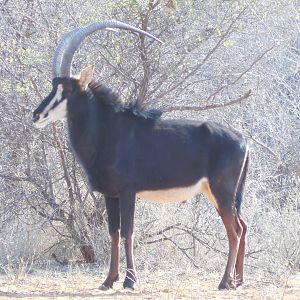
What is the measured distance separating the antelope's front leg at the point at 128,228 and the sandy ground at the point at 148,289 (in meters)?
0.13

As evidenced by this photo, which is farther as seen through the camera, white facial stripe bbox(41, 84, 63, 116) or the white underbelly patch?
the white underbelly patch

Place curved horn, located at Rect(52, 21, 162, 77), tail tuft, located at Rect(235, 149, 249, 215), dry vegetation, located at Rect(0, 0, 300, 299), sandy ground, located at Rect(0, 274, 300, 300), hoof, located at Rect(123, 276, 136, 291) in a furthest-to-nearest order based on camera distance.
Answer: dry vegetation, located at Rect(0, 0, 300, 299)
tail tuft, located at Rect(235, 149, 249, 215)
curved horn, located at Rect(52, 21, 162, 77)
hoof, located at Rect(123, 276, 136, 291)
sandy ground, located at Rect(0, 274, 300, 300)

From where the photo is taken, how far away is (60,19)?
435 inches

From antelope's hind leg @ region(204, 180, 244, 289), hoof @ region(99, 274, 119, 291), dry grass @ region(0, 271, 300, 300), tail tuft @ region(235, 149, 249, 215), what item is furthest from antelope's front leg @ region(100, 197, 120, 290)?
tail tuft @ region(235, 149, 249, 215)

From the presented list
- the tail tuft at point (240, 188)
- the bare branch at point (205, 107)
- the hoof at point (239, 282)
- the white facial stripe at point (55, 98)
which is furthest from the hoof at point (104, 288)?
the bare branch at point (205, 107)

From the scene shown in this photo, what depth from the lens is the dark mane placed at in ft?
29.4

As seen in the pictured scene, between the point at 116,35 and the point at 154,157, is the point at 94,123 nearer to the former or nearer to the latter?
the point at 154,157

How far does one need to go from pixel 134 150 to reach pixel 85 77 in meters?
0.97

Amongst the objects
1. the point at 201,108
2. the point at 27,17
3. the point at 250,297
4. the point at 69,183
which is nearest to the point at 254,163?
the point at 201,108

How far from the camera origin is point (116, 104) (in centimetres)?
899

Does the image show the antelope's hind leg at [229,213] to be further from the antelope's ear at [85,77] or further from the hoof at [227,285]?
the antelope's ear at [85,77]

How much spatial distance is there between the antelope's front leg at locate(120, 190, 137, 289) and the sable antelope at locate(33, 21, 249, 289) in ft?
0.03

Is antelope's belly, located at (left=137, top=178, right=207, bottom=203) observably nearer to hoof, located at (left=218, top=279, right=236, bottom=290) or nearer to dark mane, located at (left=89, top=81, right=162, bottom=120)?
dark mane, located at (left=89, top=81, right=162, bottom=120)

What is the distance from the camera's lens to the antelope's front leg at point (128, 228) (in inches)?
335
